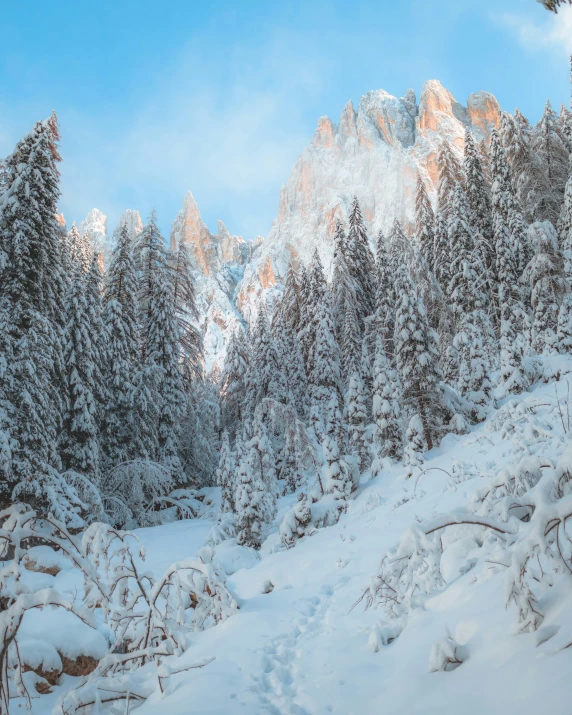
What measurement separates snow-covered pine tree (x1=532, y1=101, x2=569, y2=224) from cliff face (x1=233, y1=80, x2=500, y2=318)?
158 ft

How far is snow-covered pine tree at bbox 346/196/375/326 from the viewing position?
29.7 meters

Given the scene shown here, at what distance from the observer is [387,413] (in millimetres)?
16172

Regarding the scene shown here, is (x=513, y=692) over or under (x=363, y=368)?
under

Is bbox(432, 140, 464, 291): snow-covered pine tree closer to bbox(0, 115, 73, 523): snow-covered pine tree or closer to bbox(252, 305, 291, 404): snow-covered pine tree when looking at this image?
bbox(252, 305, 291, 404): snow-covered pine tree

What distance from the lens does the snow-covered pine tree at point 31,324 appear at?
Answer: 463 inches

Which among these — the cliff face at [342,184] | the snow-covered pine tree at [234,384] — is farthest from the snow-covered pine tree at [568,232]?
the cliff face at [342,184]

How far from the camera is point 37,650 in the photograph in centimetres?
639

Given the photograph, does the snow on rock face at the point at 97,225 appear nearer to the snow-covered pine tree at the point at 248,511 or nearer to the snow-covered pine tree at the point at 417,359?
the snow-covered pine tree at the point at 417,359

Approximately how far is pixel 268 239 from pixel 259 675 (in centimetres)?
10863

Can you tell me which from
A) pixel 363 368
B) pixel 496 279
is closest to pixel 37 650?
pixel 363 368

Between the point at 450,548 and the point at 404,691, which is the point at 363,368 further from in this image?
the point at 404,691

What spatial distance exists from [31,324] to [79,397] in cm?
418

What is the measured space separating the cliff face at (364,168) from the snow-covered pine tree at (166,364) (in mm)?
62570

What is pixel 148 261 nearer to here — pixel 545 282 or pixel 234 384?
pixel 234 384
